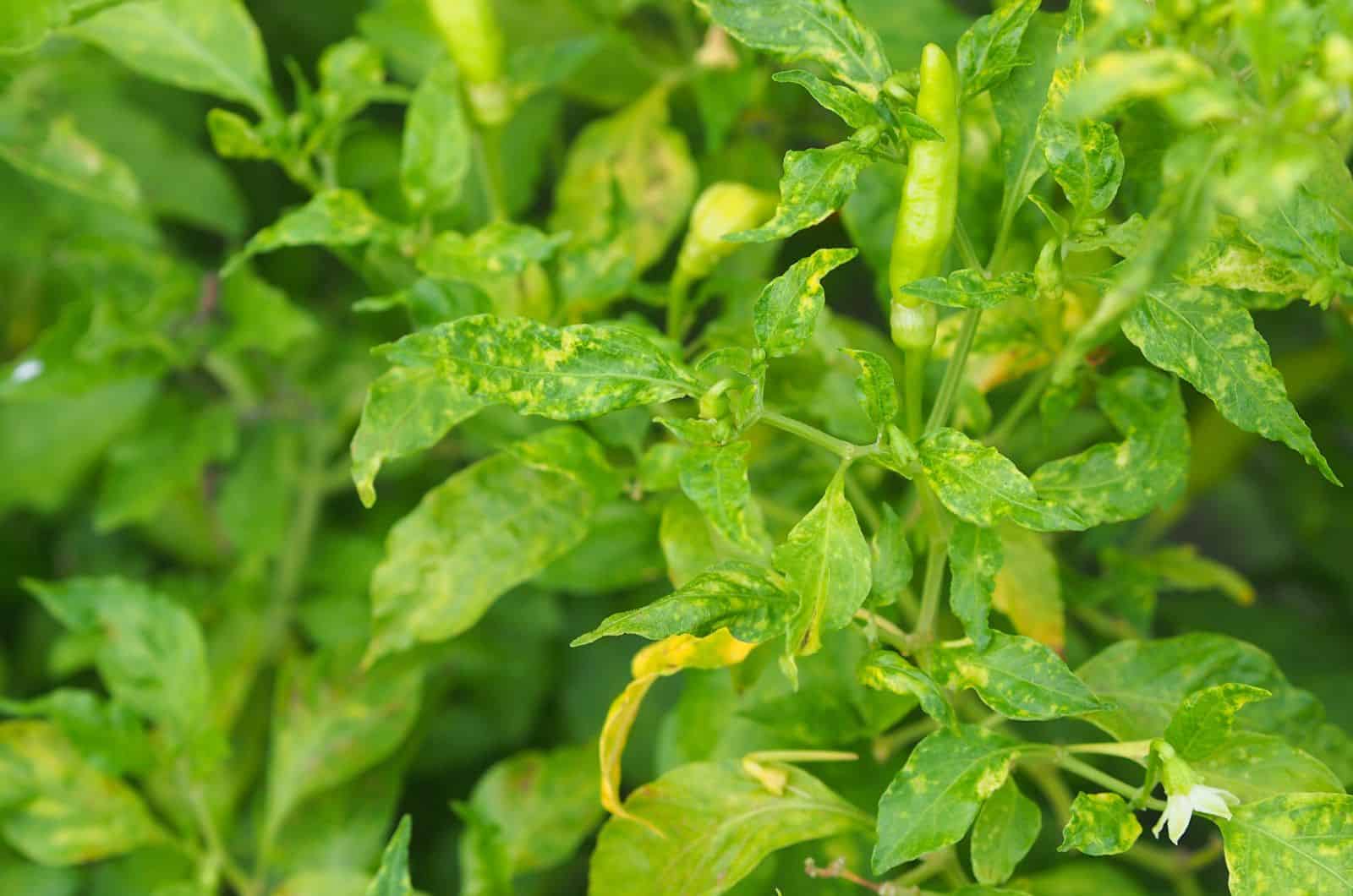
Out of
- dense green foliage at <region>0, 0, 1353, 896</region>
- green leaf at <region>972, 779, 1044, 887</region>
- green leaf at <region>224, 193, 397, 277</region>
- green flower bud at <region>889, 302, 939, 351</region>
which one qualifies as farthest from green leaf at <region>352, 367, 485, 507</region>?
green leaf at <region>972, 779, 1044, 887</region>

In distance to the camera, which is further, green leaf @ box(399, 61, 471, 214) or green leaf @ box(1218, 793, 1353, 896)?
green leaf @ box(399, 61, 471, 214)

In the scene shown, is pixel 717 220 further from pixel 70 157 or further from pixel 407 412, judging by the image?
pixel 70 157

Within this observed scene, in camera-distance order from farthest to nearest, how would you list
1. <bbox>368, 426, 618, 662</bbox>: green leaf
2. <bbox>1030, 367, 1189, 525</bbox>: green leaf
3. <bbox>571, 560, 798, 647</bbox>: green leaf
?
<bbox>368, 426, 618, 662</bbox>: green leaf → <bbox>1030, 367, 1189, 525</bbox>: green leaf → <bbox>571, 560, 798, 647</bbox>: green leaf

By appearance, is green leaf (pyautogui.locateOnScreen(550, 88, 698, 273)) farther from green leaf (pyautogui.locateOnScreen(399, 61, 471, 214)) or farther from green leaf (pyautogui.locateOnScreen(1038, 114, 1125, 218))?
green leaf (pyautogui.locateOnScreen(1038, 114, 1125, 218))

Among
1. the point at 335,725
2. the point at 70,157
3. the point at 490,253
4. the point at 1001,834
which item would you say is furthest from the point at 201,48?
the point at 1001,834

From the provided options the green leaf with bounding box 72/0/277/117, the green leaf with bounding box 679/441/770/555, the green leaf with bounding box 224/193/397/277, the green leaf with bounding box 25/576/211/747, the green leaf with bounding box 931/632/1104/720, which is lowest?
the green leaf with bounding box 25/576/211/747

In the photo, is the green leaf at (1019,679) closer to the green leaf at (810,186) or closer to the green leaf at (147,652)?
the green leaf at (810,186)

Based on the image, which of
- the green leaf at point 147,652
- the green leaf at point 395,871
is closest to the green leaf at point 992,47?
the green leaf at point 395,871

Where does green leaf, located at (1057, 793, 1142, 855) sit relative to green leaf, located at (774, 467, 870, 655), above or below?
below

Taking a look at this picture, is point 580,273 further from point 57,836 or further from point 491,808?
point 57,836
